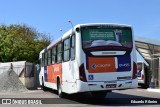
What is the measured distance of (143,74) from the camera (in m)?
32.8

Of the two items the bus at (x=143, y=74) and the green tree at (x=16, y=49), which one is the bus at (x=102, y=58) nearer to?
the bus at (x=143, y=74)

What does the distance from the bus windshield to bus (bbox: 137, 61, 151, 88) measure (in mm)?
16649

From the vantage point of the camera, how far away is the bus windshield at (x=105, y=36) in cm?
1608

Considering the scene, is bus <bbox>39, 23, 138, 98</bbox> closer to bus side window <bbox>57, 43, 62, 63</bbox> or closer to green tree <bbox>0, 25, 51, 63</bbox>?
bus side window <bbox>57, 43, 62, 63</bbox>

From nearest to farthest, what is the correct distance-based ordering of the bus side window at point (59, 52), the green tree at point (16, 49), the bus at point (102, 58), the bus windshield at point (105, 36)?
the bus at point (102, 58) → the bus windshield at point (105, 36) → the bus side window at point (59, 52) → the green tree at point (16, 49)

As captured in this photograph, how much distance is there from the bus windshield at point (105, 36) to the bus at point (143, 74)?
1665 cm

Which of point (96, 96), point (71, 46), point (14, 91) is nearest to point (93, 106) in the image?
point (71, 46)

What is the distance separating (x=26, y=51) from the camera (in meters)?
54.8

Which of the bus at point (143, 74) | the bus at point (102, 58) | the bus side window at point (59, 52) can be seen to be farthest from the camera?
the bus at point (143, 74)

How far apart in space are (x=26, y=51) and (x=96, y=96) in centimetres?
3594

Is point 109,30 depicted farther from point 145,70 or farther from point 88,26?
point 145,70

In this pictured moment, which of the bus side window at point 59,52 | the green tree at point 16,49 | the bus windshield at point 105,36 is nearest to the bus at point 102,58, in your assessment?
the bus windshield at point 105,36

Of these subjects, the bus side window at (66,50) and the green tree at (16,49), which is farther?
the green tree at (16,49)

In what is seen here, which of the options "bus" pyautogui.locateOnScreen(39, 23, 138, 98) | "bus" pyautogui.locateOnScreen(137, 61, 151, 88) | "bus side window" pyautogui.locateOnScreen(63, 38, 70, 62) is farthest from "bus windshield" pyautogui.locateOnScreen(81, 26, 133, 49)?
"bus" pyautogui.locateOnScreen(137, 61, 151, 88)
